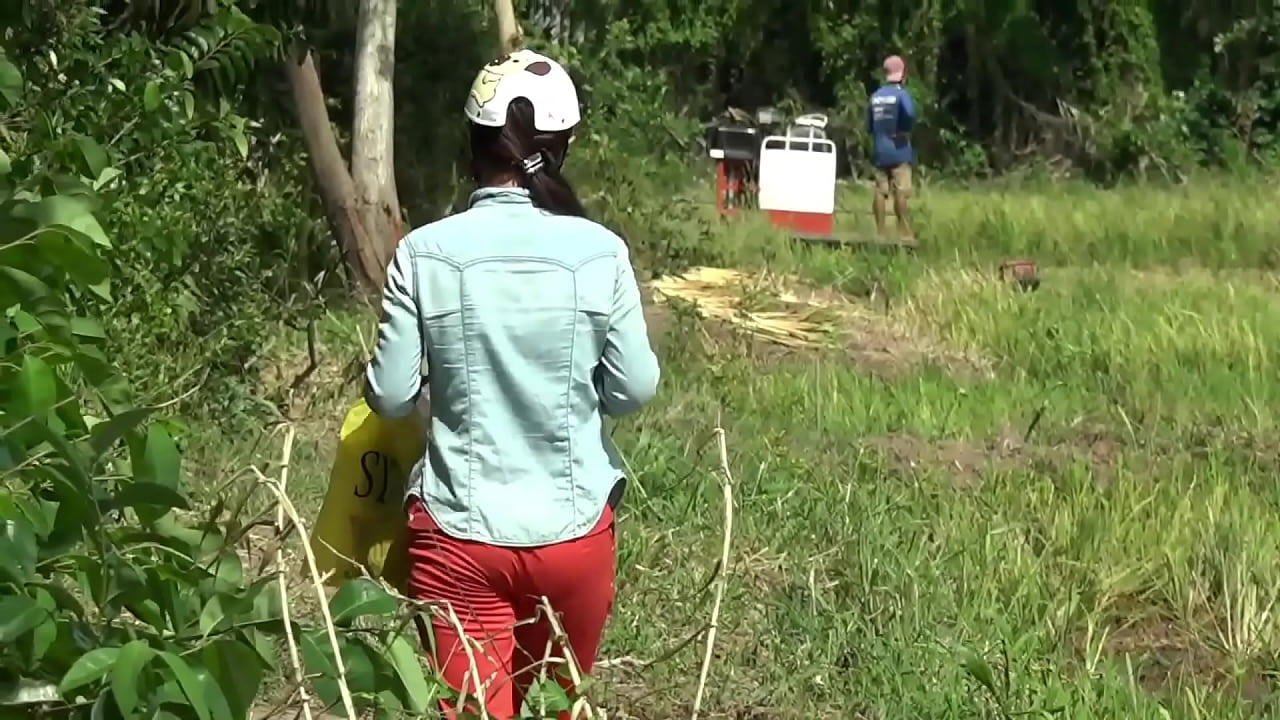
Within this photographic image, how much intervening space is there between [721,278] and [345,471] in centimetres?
872

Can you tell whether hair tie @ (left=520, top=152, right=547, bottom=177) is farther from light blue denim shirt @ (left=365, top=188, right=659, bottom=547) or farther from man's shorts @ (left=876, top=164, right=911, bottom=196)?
man's shorts @ (left=876, top=164, right=911, bottom=196)

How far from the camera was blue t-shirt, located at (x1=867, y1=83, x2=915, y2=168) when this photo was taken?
53.6 feet

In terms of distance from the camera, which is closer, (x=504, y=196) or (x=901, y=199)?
(x=504, y=196)

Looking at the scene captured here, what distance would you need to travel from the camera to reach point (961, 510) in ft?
20.6

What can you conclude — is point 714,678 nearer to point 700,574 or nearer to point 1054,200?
point 700,574

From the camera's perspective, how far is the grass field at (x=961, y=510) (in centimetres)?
477

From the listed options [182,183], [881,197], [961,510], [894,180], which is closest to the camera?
[961,510]

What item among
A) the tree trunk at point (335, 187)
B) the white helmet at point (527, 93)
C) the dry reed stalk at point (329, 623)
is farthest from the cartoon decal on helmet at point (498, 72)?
the tree trunk at point (335, 187)

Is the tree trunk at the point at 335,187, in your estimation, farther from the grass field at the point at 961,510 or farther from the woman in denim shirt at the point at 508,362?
the woman in denim shirt at the point at 508,362

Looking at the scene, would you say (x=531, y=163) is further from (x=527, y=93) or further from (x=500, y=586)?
(x=500, y=586)

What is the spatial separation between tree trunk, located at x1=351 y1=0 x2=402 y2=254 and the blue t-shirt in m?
7.11

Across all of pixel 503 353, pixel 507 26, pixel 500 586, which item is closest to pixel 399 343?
pixel 503 353

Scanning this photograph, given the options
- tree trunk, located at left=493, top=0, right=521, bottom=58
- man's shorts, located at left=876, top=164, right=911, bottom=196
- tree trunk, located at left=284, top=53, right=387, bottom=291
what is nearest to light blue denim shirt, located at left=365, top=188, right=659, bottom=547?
tree trunk, located at left=284, top=53, right=387, bottom=291

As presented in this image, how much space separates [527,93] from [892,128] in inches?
539
